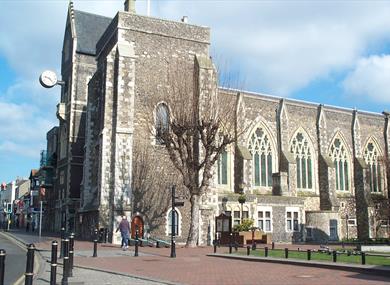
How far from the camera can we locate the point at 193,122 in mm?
25953

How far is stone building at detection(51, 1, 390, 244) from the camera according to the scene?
28.5 metres

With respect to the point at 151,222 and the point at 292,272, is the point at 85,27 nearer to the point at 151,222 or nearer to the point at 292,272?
the point at 151,222

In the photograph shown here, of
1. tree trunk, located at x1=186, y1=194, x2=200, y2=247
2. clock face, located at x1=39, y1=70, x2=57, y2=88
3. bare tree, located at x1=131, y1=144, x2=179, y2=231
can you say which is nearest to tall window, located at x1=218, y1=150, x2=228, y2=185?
bare tree, located at x1=131, y1=144, x2=179, y2=231

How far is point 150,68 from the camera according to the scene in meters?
30.2

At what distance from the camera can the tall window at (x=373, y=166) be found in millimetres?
47531

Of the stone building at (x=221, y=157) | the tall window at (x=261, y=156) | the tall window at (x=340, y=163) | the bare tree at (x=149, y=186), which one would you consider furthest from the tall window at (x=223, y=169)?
the tall window at (x=340, y=163)

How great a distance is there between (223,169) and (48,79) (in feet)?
72.4

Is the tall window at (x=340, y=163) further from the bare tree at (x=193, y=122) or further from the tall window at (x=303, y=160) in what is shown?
the bare tree at (x=193, y=122)

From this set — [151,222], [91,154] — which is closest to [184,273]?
[151,222]

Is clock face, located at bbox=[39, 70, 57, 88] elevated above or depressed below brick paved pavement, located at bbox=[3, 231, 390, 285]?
above

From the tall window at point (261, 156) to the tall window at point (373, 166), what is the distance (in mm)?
13530

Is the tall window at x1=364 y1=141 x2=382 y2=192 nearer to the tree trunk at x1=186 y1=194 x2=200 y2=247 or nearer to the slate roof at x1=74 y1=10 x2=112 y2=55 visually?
the tree trunk at x1=186 y1=194 x2=200 y2=247

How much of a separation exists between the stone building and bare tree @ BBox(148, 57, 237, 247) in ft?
0.93

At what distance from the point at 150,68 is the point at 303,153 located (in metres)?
18.0
